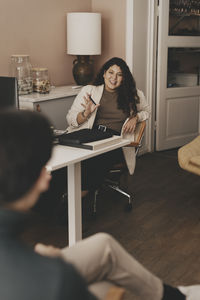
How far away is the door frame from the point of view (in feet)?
15.1

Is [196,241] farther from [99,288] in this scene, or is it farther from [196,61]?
[196,61]

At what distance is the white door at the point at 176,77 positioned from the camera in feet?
16.3

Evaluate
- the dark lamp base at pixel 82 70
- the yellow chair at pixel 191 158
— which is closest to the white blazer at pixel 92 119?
the yellow chair at pixel 191 158

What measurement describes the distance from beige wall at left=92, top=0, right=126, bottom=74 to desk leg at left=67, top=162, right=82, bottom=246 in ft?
8.64

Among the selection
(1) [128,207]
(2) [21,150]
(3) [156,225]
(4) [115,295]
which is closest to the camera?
(2) [21,150]

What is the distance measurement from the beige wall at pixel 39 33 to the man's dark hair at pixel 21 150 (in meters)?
3.04

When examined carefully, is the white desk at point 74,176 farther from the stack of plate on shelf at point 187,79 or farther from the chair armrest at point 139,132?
the stack of plate on shelf at point 187,79

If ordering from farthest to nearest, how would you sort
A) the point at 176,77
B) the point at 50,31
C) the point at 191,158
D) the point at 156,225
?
the point at 176,77
the point at 50,31
the point at 191,158
the point at 156,225

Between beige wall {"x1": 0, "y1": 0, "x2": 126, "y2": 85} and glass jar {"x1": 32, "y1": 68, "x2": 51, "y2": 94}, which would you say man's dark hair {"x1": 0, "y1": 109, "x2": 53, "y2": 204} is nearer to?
glass jar {"x1": 32, "y1": 68, "x2": 51, "y2": 94}

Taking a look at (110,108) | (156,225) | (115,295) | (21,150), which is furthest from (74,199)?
(21,150)

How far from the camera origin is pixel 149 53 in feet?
16.0

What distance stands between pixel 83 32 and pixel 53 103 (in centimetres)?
90

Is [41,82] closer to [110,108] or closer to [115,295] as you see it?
[110,108]

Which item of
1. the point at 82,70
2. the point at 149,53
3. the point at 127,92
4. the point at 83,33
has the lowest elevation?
the point at 127,92
